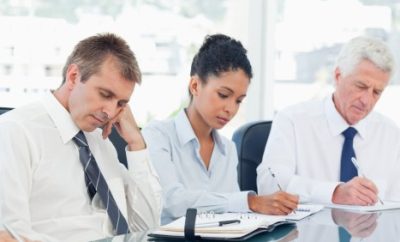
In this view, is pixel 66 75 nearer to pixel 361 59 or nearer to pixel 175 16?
pixel 361 59

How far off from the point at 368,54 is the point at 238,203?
0.97 metres

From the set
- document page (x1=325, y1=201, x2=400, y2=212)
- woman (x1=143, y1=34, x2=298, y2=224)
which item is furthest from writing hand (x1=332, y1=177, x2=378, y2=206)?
woman (x1=143, y1=34, x2=298, y2=224)

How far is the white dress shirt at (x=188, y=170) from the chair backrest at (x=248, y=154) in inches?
11.5

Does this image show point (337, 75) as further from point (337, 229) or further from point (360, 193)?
point (337, 229)

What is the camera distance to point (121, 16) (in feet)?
15.5

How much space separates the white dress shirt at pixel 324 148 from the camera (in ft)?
10.6

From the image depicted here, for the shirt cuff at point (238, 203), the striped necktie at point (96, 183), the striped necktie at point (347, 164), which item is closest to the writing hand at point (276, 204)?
A: the shirt cuff at point (238, 203)

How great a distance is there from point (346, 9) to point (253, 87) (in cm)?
73

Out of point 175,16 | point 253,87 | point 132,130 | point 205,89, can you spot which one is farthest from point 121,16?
point 132,130

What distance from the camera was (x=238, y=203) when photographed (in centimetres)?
255

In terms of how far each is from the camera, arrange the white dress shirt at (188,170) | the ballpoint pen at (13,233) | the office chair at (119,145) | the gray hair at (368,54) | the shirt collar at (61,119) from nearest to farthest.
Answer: the ballpoint pen at (13,233) < the shirt collar at (61,119) < the white dress shirt at (188,170) < the office chair at (119,145) < the gray hair at (368,54)

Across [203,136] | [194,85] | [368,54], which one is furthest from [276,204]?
[368,54]

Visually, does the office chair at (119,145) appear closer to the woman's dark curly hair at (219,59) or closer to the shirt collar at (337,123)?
the woman's dark curly hair at (219,59)

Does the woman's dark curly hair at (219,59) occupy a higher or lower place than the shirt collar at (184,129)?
higher
